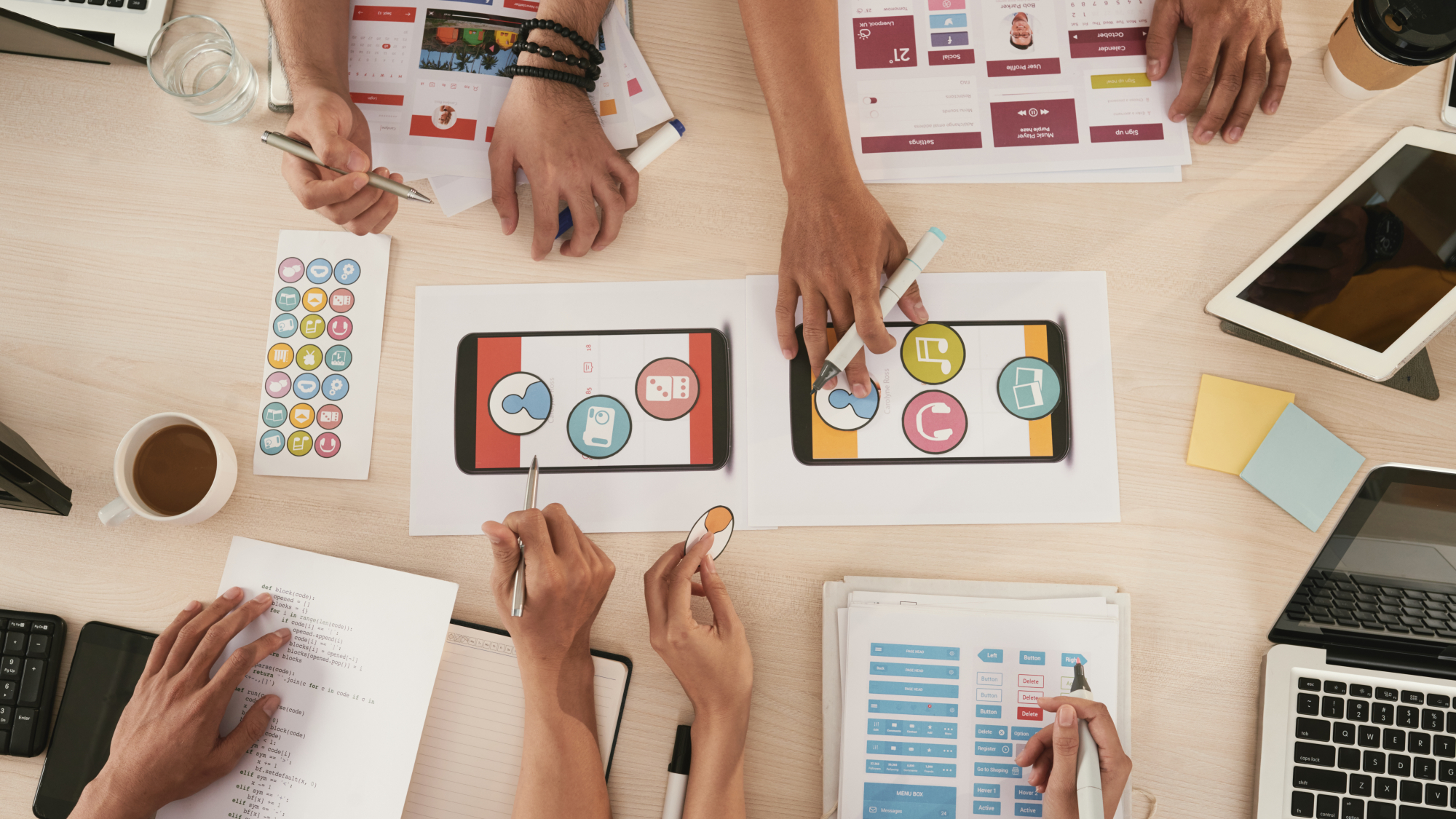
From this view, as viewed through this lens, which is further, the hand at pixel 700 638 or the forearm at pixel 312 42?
the forearm at pixel 312 42

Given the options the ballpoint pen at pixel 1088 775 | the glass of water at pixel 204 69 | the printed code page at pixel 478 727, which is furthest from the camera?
the glass of water at pixel 204 69

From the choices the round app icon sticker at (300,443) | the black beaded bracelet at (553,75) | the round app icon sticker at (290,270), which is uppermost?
the black beaded bracelet at (553,75)

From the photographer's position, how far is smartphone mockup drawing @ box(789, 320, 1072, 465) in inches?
32.6

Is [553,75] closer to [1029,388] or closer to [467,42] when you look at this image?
[467,42]

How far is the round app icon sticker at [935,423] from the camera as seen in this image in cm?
83

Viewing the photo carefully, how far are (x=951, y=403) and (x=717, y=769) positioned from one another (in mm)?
459

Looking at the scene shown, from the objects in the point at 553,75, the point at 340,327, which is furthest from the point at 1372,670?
the point at 340,327

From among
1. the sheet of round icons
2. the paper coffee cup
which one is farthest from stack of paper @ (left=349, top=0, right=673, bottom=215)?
the paper coffee cup

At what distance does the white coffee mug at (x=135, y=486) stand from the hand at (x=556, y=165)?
15.8 inches

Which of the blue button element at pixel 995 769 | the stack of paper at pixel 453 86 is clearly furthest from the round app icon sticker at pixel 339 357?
the blue button element at pixel 995 769

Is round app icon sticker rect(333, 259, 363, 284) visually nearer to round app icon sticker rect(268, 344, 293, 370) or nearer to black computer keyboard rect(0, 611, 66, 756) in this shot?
round app icon sticker rect(268, 344, 293, 370)

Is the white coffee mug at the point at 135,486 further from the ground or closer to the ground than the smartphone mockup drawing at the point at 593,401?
closer to the ground

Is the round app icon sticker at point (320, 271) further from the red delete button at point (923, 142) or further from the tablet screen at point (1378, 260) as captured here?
the tablet screen at point (1378, 260)

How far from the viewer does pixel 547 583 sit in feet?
2.43
